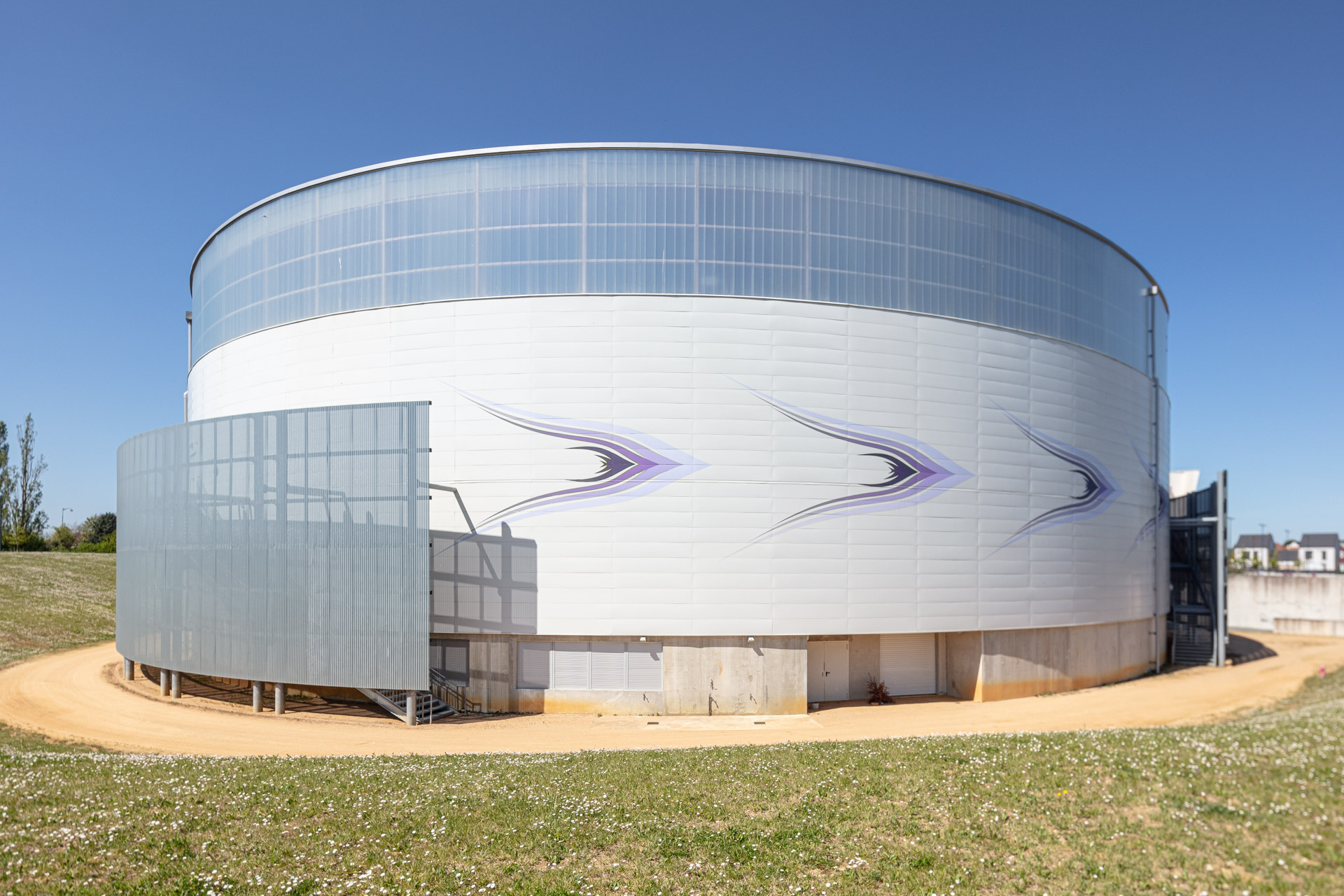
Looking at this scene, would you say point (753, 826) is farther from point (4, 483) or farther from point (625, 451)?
point (4, 483)

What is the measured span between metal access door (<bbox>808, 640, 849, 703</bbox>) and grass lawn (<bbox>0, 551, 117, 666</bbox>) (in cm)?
3383

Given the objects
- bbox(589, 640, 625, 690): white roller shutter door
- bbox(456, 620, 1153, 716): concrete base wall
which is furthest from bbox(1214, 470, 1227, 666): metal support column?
bbox(589, 640, 625, 690): white roller shutter door

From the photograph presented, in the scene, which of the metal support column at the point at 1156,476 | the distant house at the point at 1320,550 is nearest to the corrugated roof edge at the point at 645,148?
the metal support column at the point at 1156,476

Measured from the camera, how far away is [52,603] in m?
43.0

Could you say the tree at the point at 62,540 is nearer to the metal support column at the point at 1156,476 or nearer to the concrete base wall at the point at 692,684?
the concrete base wall at the point at 692,684

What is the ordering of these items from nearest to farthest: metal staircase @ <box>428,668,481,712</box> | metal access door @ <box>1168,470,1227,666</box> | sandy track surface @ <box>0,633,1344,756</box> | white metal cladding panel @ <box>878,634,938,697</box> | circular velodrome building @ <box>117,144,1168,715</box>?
sandy track surface @ <box>0,633,1344,756</box>
circular velodrome building @ <box>117,144,1168,715</box>
metal staircase @ <box>428,668,481,712</box>
white metal cladding panel @ <box>878,634,938,697</box>
metal access door @ <box>1168,470,1227,666</box>

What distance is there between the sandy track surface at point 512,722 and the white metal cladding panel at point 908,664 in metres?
0.65

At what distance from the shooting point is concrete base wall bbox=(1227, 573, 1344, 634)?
4988 cm

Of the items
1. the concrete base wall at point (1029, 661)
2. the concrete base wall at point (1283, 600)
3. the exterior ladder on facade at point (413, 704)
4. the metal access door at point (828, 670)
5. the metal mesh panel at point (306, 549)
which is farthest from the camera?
the concrete base wall at point (1283, 600)

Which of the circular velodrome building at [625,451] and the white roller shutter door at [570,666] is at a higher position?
the circular velodrome building at [625,451]

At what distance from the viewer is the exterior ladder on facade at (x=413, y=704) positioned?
77.8 feet

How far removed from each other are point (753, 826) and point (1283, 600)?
188 ft

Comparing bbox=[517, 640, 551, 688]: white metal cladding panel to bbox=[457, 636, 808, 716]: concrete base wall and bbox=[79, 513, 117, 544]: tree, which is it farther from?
bbox=[79, 513, 117, 544]: tree

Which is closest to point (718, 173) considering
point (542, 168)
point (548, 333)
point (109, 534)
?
point (542, 168)
